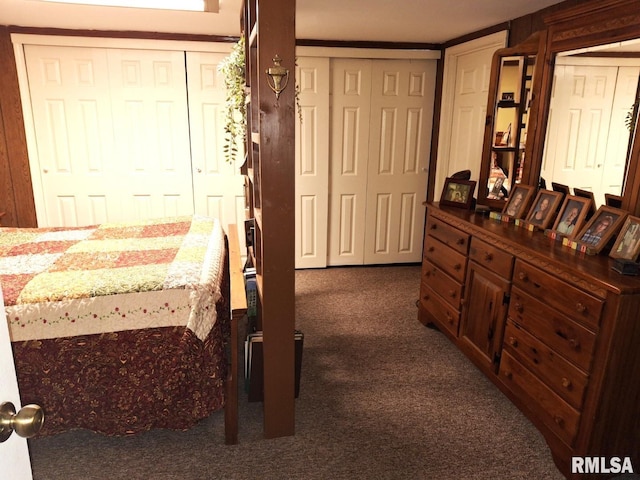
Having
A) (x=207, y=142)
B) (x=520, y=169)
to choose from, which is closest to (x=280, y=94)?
(x=520, y=169)

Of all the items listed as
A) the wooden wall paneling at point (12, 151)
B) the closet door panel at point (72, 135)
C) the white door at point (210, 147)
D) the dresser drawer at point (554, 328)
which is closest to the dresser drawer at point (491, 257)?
the dresser drawer at point (554, 328)

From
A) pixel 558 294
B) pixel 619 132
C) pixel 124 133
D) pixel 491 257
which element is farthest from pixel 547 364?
pixel 124 133

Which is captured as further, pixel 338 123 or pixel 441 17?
pixel 338 123

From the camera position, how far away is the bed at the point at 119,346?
1.84m

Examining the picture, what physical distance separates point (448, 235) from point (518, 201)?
1.53 ft

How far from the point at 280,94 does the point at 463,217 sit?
1.45 m

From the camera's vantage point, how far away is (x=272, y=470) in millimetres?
1931

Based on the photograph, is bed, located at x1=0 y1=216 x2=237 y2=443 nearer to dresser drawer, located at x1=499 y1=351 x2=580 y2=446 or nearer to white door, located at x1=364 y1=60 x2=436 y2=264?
dresser drawer, located at x1=499 y1=351 x2=580 y2=446

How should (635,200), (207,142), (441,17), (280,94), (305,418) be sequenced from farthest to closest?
(207,142), (441,17), (305,418), (635,200), (280,94)

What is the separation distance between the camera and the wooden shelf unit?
69.1 inches

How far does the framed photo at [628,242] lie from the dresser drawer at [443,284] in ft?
3.21

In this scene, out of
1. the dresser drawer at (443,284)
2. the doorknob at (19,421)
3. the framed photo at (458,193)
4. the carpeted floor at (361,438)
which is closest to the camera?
the doorknob at (19,421)

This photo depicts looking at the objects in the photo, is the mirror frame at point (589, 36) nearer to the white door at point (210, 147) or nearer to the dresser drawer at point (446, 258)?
the dresser drawer at point (446, 258)

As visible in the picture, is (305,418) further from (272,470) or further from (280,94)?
(280,94)
